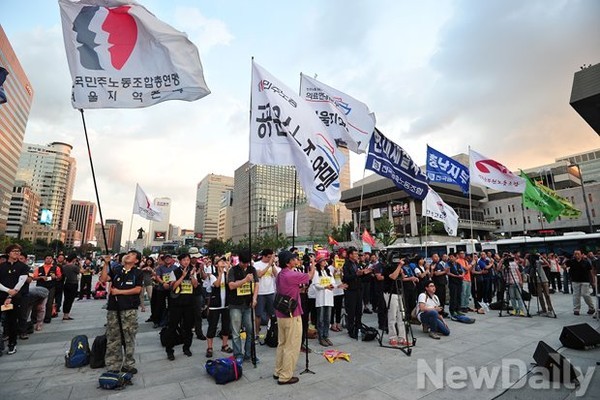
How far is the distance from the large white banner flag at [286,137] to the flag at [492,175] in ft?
32.5

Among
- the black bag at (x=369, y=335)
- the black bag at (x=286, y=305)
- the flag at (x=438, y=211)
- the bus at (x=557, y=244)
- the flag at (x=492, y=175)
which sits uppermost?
the flag at (x=492, y=175)

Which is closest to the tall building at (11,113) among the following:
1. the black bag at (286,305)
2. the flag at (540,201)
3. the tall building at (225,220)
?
the black bag at (286,305)

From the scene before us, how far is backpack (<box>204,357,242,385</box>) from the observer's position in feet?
14.6

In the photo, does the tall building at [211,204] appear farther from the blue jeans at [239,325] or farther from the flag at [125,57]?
the blue jeans at [239,325]

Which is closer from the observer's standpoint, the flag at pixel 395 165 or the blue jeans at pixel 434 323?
the blue jeans at pixel 434 323

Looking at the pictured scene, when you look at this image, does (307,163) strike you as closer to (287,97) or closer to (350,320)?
(287,97)

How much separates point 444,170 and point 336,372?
10549mm

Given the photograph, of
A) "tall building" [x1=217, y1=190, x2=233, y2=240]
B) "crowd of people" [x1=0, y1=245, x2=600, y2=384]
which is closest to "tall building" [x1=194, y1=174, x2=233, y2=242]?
"tall building" [x1=217, y1=190, x2=233, y2=240]

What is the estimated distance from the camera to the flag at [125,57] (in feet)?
17.3

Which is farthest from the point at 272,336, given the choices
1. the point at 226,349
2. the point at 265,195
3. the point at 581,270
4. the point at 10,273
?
the point at 265,195

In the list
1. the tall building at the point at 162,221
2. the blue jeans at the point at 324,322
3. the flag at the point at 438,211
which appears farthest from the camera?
the tall building at the point at 162,221

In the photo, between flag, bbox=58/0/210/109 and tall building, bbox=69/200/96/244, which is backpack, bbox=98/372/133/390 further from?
tall building, bbox=69/200/96/244

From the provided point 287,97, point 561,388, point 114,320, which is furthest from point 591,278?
point 114,320

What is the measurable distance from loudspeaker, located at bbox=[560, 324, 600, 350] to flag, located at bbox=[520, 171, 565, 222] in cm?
965
